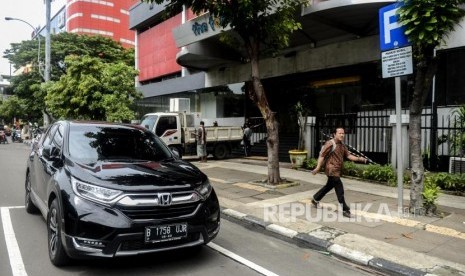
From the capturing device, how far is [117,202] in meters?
4.25

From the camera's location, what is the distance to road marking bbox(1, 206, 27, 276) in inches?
182

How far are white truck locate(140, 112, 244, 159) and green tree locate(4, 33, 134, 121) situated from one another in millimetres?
18458

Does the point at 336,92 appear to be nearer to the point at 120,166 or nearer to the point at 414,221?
the point at 414,221

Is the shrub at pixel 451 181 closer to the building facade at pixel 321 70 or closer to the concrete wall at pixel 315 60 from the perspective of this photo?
the building facade at pixel 321 70

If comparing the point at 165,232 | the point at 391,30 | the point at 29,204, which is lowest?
the point at 29,204

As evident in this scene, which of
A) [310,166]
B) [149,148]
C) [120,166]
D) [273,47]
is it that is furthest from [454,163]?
[120,166]

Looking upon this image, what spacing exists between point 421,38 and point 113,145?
5.09 metres

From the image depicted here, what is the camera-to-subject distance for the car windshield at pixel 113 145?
542cm

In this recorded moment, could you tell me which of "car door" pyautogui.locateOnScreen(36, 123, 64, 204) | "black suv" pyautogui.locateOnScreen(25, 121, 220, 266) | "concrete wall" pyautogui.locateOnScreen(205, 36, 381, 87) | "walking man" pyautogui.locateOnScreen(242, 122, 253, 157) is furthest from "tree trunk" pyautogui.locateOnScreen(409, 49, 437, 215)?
"walking man" pyautogui.locateOnScreen(242, 122, 253, 157)

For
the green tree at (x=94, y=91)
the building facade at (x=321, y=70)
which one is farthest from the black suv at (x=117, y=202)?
the green tree at (x=94, y=91)

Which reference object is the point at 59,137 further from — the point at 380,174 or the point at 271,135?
the point at 380,174

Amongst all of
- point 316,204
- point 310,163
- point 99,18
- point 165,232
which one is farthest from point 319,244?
point 99,18

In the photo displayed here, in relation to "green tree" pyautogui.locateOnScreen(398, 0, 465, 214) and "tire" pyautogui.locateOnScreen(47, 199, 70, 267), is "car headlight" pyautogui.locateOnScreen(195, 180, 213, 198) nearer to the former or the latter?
"tire" pyautogui.locateOnScreen(47, 199, 70, 267)

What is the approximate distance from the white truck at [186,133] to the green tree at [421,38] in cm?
1019
